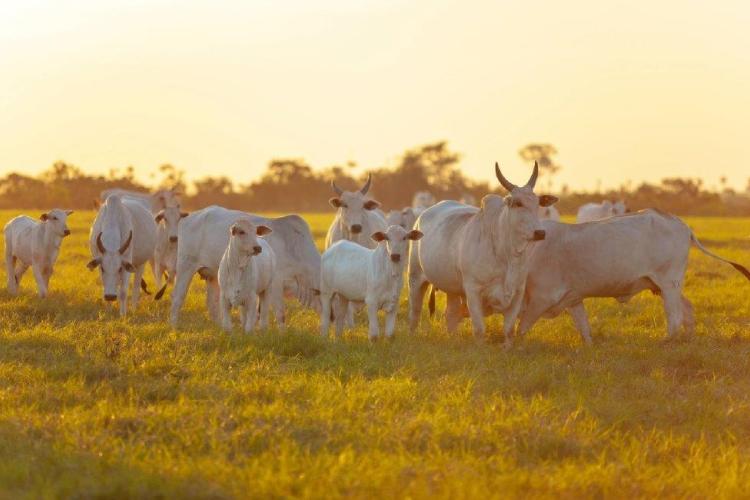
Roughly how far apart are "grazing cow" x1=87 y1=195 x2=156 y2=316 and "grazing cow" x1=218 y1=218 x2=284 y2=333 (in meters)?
2.42

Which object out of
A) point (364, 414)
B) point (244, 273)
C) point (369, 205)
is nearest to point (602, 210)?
point (369, 205)

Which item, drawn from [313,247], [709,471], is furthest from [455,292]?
[709,471]

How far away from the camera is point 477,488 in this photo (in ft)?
17.2

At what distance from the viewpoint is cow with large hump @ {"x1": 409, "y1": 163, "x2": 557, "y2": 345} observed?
10281mm

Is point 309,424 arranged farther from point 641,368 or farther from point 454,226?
point 454,226

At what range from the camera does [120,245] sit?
1352cm

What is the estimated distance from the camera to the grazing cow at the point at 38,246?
15211 millimetres

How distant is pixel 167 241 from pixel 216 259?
4641 mm

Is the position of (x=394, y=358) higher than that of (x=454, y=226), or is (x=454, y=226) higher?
(x=454, y=226)

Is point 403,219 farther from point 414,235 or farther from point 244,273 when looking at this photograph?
point 244,273

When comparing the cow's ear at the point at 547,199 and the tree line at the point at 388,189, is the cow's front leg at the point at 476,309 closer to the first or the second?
the cow's ear at the point at 547,199

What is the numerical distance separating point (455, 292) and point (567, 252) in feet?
4.31

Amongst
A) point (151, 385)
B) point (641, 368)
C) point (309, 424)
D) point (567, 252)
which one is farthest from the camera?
point (567, 252)

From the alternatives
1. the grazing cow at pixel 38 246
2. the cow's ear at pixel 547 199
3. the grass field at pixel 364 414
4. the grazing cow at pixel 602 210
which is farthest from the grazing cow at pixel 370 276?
the grazing cow at pixel 602 210
